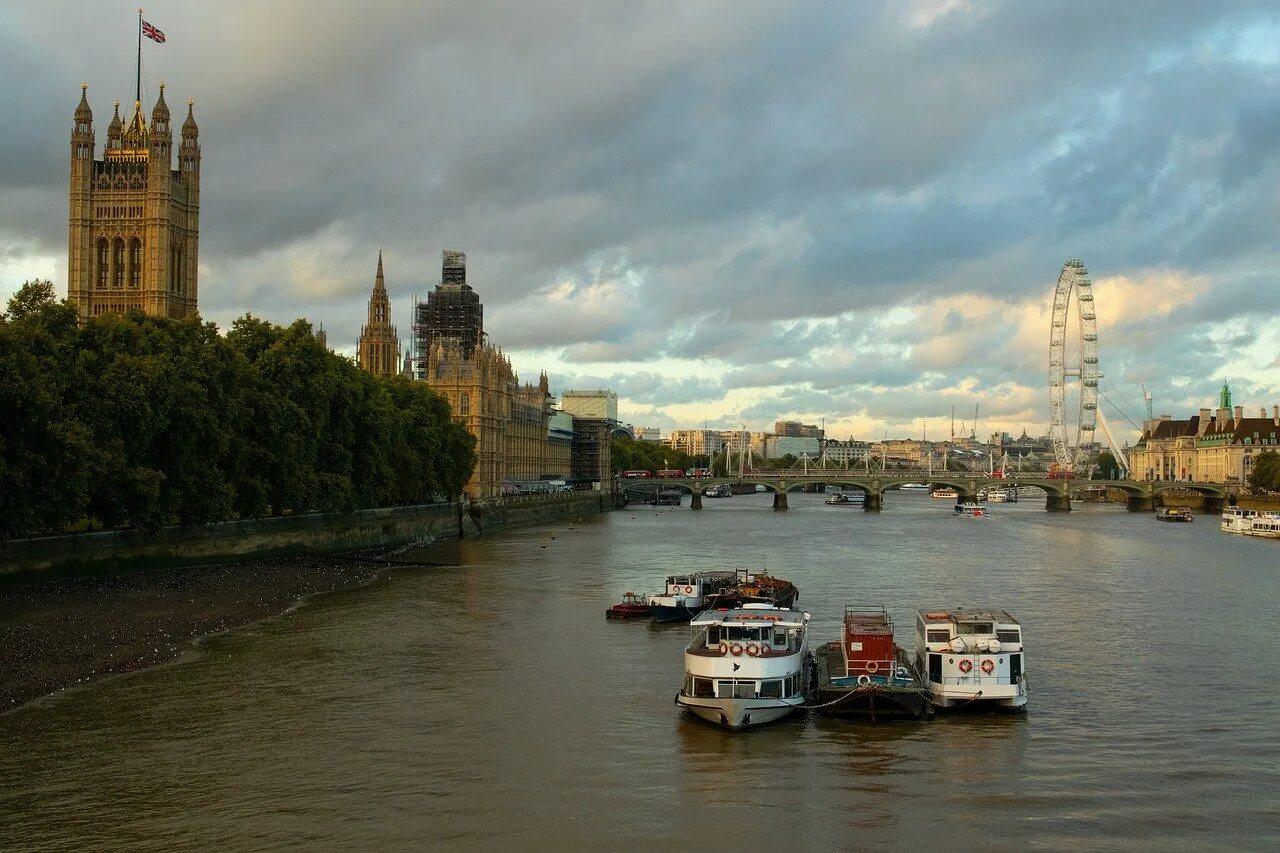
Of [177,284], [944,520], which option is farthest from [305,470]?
[944,520]

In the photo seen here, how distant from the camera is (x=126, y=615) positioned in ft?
128

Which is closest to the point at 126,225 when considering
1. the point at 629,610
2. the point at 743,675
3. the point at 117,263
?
the point at 117,263

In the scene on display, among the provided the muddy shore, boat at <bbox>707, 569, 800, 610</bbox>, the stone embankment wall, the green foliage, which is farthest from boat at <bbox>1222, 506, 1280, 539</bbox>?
the muddy shore

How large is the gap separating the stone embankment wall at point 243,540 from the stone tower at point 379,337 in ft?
180

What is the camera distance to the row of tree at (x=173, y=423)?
1553 inches

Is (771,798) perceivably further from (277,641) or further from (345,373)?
(345,373)

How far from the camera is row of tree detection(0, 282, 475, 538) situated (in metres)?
39.4

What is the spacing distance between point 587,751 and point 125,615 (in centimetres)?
2079

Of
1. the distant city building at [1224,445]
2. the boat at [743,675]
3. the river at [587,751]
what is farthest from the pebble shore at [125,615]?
the distant city building at [1224,445]

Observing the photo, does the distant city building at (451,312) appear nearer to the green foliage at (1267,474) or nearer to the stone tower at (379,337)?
the stone tower at (379,337)

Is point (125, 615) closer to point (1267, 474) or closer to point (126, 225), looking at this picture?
point (126, 225)

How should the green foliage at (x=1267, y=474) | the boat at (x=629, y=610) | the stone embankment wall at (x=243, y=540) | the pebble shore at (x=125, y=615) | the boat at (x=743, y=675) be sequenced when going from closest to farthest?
the boat at (x=743, y=675)
the pebble shore at (x=125, y=615)
the stone embankment wall at (x=243, y=540)
the boat at (x=629, y=610)
the green foliage at (x=1267, y=474)

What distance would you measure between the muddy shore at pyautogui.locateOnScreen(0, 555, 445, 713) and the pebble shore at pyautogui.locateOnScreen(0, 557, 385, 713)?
0.09 feet

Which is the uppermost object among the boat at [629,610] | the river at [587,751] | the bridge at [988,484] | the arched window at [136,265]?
the arched window at [136,265]
